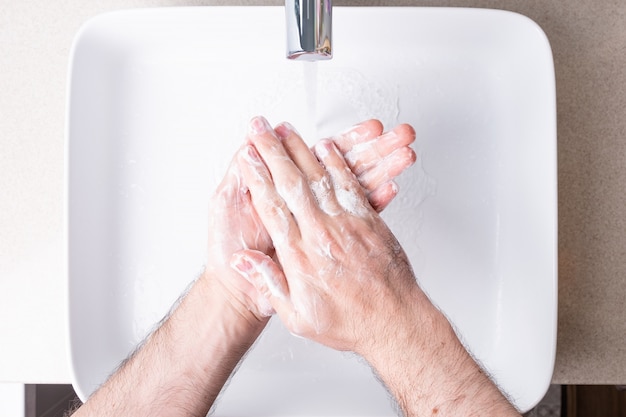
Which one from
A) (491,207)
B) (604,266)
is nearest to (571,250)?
(604,266)

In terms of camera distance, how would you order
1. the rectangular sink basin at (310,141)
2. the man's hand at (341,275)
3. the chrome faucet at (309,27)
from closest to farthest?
1. the chrome faucet at (309,27)
2. the man's hand at (341,275)
3. the rectangular sink basin at (310,141)

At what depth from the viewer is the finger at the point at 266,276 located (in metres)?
0.63

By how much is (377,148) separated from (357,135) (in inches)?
1.1

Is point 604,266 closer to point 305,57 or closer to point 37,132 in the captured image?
point 305,57

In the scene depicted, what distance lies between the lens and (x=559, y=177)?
77cm

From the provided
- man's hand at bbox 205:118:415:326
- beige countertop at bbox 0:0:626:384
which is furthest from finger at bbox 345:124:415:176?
beige countertop at bbox 0:0:626:384

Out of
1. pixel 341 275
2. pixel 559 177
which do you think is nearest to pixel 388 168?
pixel 341 275

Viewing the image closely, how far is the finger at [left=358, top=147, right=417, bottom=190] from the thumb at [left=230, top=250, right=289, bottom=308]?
0.50 ft

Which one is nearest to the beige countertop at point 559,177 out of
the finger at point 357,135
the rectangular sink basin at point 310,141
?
the rectangular sink basin at point 310,141

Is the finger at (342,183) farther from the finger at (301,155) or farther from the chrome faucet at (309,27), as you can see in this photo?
the chrome faucet at (309,27)

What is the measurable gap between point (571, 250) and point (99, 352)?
66 cm

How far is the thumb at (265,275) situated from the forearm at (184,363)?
55 millimetres

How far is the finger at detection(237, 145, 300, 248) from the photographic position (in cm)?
63

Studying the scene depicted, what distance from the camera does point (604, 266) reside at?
30.4 inches
